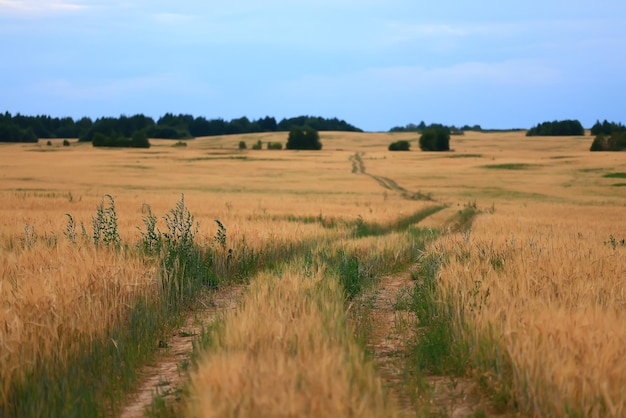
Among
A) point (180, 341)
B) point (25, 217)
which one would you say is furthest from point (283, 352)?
point (25, 217)

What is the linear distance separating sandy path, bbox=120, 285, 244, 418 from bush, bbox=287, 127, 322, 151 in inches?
3244

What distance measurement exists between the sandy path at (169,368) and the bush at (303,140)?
8239cm

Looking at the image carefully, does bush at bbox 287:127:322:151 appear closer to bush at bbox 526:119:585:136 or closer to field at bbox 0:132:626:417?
bush at bbox 526:119:585:136

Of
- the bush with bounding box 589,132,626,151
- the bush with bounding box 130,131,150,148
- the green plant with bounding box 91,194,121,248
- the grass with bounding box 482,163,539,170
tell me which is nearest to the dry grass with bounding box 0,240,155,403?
the green plant with bounding box 91,194,121,248

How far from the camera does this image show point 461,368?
6.17 metres

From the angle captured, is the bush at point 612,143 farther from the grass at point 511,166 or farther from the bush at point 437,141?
the grass at point 511,166

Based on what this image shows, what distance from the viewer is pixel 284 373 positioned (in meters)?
4.34

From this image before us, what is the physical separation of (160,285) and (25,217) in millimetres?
10996

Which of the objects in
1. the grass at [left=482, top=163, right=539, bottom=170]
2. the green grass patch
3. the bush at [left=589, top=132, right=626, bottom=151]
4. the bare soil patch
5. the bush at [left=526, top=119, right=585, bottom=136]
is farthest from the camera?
the bush at [left=526, top=119, right=585, bottom=136]

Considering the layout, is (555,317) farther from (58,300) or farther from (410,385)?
(58,300)

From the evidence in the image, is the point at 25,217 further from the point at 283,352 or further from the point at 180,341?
the point at 283,352

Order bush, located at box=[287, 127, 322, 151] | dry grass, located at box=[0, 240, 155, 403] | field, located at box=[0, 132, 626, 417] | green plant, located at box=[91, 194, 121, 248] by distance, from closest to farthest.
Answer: field, located at box=[0, 132, 626, 417], dry grass, located at box=[0, 240, 155, 403], green plant, located at box=[91, 194, 121, 248], bush, located at box=[287, 127, 322, 151]

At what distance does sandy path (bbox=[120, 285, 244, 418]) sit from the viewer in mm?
5573

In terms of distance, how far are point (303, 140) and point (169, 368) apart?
85786mm
